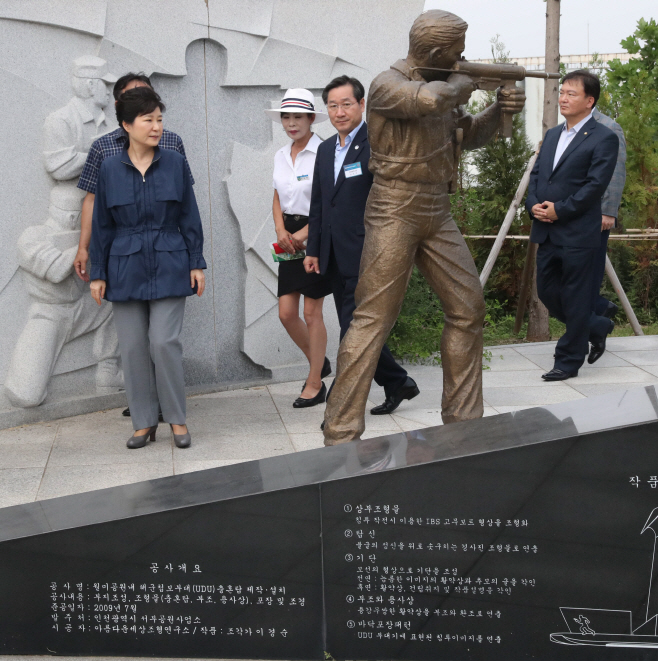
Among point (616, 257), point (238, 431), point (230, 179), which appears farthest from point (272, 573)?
point (616, 257)

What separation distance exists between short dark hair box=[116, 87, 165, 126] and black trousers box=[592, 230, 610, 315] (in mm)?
3879

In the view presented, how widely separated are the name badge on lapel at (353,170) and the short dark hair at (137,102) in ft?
3.70

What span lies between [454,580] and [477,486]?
333 millimetres

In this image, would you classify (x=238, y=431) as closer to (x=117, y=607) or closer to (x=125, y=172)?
(x=125, y=172)

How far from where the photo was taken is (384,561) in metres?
3.03

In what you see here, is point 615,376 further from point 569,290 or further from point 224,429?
point 224,429

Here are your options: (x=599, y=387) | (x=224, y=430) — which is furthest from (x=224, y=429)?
(x=599, y=387)

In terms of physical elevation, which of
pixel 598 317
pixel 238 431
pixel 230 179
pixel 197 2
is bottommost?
pixel 238 431

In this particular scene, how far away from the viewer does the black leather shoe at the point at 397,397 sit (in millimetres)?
5832

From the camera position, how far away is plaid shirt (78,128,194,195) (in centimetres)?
539

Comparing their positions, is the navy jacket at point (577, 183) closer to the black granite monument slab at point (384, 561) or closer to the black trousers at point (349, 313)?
the black trousers at point (349, 313)

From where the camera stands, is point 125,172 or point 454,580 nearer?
point 454,580

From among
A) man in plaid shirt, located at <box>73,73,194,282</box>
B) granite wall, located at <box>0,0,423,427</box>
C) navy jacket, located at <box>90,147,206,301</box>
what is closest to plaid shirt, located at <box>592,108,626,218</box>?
granite wall, located at <box>0,0,423,427</box>

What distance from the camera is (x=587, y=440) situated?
2906 millimetres
